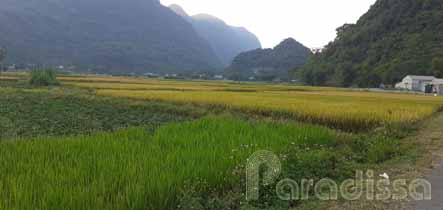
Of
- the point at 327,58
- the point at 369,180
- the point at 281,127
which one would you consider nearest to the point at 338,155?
the point at 369,180

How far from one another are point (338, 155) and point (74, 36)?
436 feet

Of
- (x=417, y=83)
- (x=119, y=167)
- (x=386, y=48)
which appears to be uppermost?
(x=386, y=48)

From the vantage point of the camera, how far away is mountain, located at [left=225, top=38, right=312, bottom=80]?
4538 inches

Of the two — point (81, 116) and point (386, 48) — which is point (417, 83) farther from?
point (81, 116)

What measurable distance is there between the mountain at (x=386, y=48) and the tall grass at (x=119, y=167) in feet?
193

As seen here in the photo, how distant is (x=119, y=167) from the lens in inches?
186

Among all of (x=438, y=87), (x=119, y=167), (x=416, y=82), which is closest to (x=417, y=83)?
(x=416, y=82)

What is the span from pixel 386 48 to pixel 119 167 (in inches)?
2655

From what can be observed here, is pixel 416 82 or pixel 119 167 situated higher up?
pixel 416 82

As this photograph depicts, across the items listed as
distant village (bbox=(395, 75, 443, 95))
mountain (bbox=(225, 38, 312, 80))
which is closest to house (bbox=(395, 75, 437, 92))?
distant village (bbox=(395, 75, 443, 95))

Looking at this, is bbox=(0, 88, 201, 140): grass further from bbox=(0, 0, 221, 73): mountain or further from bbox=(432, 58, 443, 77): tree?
bbox=(0, 0, 221, 73): mountain

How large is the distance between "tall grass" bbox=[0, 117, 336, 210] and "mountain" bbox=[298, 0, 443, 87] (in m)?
Answer: 58.7

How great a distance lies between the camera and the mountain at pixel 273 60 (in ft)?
378

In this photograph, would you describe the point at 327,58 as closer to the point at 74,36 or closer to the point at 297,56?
the point at 297,56
